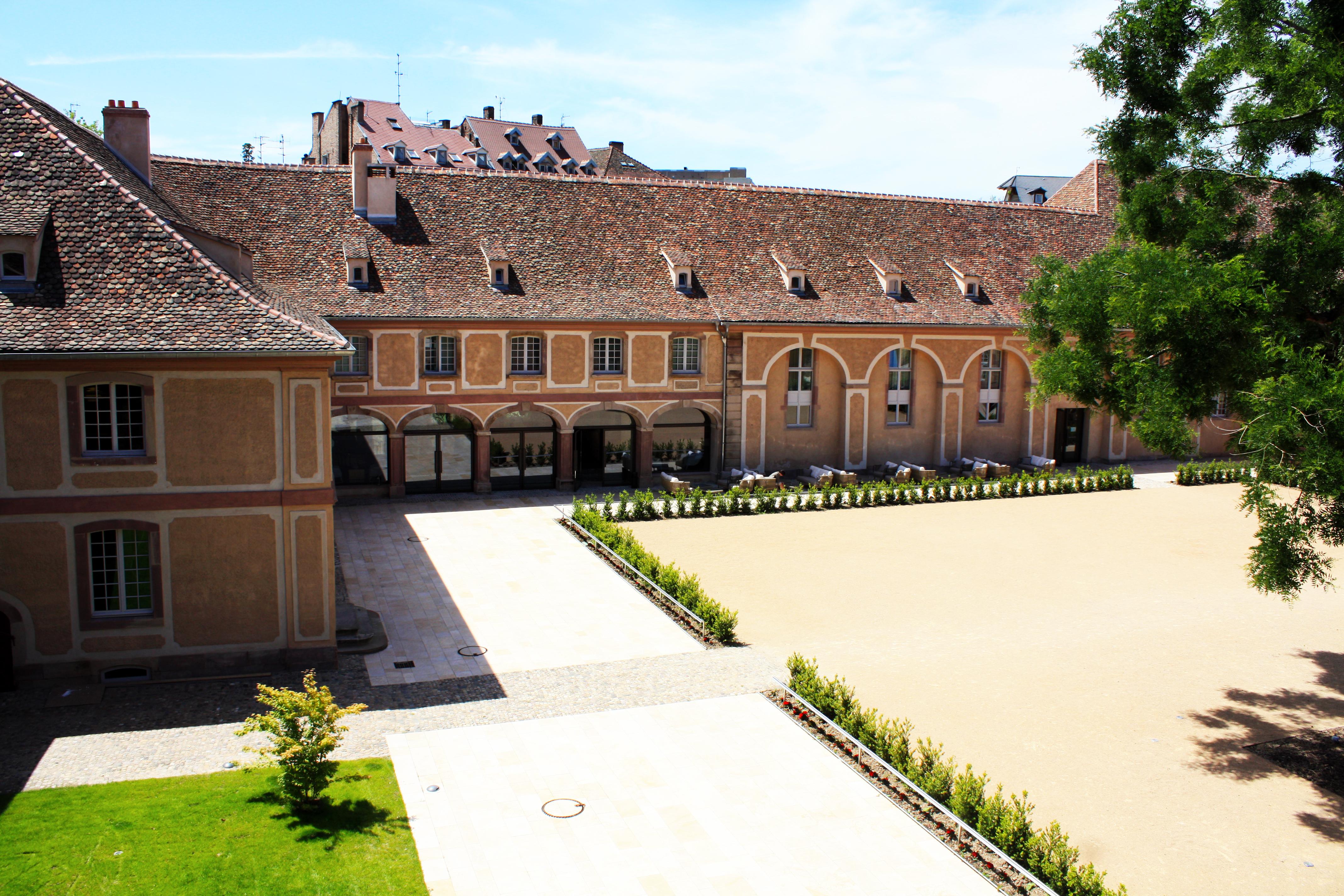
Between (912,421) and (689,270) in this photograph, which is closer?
(689,270)

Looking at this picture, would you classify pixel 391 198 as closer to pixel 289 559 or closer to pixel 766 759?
pixel 289 559

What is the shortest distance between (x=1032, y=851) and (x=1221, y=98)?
527 inches

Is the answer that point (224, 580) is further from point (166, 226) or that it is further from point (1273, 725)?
point (1273, 725)

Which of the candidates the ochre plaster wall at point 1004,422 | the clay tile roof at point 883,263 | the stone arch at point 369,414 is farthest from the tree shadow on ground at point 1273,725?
the stone arch at point 369,414

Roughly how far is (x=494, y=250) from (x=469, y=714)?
68.9 ft

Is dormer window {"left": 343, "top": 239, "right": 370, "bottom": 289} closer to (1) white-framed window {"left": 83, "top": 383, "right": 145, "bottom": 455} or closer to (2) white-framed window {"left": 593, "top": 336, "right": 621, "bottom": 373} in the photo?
(2) white-framed window {"left": 593, "top": 336, "right": 621, "bottom": 373}

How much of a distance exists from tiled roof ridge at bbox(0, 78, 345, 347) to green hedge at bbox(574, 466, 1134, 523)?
12686mm

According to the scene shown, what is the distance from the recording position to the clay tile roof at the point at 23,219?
17.8 metres

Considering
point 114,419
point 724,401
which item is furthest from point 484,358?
point 114,419

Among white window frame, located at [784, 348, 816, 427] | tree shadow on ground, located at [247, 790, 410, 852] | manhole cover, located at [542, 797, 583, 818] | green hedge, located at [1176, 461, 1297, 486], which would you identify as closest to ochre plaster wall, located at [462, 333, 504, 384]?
white window frame, located at [784, 348, 816, 427]

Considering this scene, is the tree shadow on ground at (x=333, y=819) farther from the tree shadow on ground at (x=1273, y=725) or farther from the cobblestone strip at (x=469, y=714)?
the tree shadow on ground at (x=1273, y=725)

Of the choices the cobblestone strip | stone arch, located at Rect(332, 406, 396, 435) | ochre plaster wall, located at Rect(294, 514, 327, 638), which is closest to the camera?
the cobblestone strip

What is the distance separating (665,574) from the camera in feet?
79.4

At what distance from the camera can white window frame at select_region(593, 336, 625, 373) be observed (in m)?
35.7
